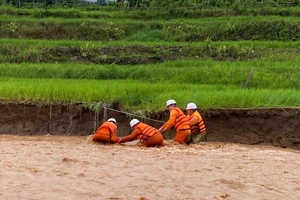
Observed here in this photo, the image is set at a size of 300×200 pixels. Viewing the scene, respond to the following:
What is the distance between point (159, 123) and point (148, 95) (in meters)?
0.98

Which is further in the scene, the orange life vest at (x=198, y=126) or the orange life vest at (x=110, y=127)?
the orange life vest at (x=198, y=126)

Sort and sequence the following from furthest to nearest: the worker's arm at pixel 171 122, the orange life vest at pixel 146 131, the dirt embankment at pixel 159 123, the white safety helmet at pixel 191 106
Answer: the dirt embankment at pixel 159 123 → the white safety helmet at pixel 191 106 → the worker's arm at pixel 171 122 → the orange life vest at pixel 146 131

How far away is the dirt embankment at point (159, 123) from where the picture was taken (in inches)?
534

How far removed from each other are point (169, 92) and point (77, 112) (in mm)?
2819

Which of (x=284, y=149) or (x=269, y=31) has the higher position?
(x=269, y=31)

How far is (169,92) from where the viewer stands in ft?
48.3

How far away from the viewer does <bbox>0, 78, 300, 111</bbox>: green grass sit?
544 inches

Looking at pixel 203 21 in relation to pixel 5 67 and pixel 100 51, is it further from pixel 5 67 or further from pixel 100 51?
pixel 5 67

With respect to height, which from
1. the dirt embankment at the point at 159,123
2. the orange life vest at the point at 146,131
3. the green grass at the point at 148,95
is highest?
the green grass at the point at 148,95

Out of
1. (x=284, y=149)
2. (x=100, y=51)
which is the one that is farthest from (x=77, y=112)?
(x=100, y=51)

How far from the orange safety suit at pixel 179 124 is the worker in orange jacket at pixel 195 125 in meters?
A: 0.38

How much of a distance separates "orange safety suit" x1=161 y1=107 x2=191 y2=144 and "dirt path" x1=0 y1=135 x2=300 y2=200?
0.43 m

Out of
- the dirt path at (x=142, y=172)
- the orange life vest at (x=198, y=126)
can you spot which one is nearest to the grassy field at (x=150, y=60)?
the orange life vest at (x=198, y=126)

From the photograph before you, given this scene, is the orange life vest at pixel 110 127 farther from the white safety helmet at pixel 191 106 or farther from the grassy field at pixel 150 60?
the grassy field at pixel 150 60
